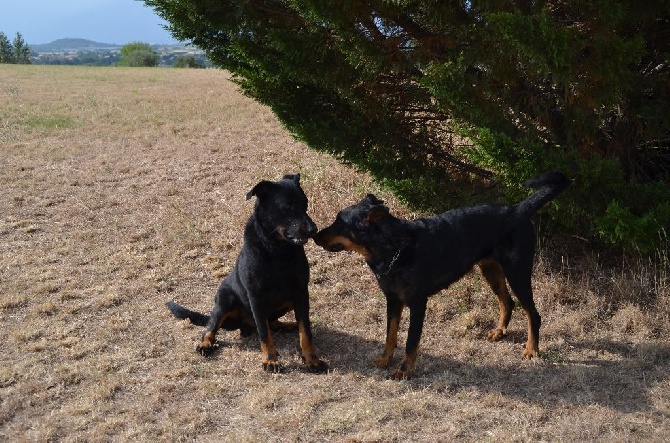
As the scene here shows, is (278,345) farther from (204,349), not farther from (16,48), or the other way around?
(16,48)

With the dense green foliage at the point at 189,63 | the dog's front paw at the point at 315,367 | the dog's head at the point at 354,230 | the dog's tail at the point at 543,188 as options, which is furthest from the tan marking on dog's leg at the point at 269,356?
the dense green foliage at the point at 189,63

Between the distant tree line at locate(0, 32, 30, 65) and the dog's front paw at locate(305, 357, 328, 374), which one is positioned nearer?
the dog's front paw at locate(305, 357, 328, 374)

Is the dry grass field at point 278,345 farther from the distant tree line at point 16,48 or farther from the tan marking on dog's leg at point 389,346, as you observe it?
the distant tree line at point 16,48

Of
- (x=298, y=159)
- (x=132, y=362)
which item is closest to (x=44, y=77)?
(x=298, y=159)

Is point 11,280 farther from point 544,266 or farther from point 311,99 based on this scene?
point 544,266

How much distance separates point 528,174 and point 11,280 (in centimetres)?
556

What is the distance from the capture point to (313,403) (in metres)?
→ 4.69

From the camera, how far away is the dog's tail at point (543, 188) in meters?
5.07

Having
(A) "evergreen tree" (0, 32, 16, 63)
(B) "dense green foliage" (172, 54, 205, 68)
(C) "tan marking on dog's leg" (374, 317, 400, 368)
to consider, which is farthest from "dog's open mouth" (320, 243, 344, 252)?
(A) "evergreen tree" (0, 32, 16, 63)

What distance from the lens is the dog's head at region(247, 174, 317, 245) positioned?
16.2ft

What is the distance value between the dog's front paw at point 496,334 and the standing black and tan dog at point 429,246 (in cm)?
36

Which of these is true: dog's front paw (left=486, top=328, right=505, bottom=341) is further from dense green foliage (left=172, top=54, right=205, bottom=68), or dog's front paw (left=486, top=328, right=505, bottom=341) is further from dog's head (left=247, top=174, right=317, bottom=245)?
dense green foliage (left=172, top=54, right=205, bottom=68)

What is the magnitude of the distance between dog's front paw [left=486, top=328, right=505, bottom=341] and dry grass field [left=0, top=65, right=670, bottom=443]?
11 cm

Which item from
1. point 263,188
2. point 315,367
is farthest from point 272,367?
point 263,188
